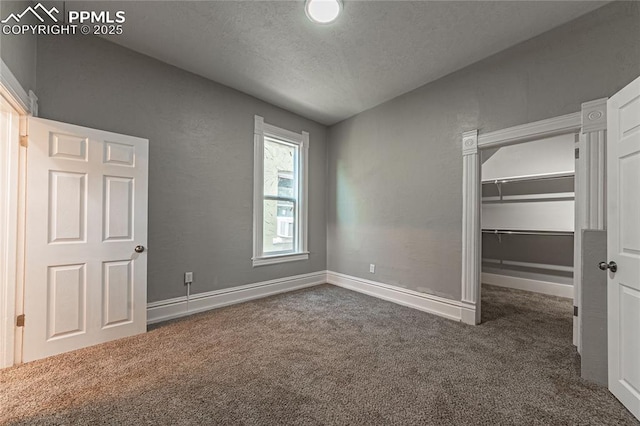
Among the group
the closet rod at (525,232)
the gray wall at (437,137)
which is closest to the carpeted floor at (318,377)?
the gray wall at (437,137)

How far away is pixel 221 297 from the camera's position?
3.39 m

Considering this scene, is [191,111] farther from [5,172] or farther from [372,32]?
[372,32]

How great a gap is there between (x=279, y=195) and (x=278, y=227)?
0.50 m

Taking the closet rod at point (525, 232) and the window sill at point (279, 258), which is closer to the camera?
the window sill at point (279, 258)

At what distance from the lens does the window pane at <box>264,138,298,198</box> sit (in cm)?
403

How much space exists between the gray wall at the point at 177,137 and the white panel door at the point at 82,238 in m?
0.29

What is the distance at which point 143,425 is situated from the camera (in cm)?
146

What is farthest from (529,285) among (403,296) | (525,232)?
(403,296)

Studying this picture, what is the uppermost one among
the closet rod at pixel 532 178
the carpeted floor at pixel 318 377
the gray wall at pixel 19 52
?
the gray wall at pixel 19 52

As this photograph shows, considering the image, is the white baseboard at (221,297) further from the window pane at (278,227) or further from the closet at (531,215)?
the closet at (531,215)

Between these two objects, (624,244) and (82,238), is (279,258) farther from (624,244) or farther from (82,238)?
(624,244)

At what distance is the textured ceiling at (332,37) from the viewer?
218 centimetres

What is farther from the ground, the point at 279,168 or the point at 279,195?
the point at 279,168

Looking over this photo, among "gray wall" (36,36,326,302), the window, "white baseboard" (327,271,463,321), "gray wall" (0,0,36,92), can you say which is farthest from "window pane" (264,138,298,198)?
"gray wall" (0,0,36,92)
